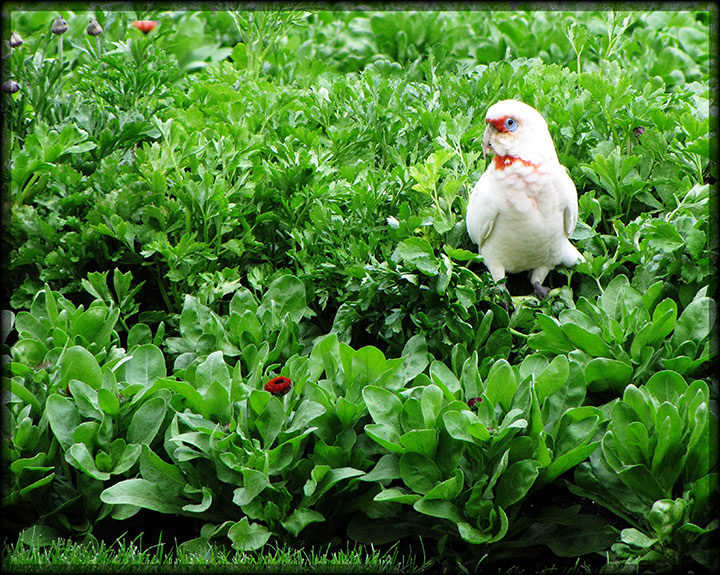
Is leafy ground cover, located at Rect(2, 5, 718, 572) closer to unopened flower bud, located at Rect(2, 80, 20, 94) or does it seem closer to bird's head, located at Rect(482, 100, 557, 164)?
unopened flower bud, located at Rect(2, 80, 20, 94)

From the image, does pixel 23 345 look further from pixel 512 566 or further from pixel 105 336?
pixel 512 566

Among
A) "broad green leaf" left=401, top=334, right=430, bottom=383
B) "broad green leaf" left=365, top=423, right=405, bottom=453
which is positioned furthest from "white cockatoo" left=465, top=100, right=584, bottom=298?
"broad green leaf" left=365, top=423, right=405, bottom=453

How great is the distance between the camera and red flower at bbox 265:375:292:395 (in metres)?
2.92

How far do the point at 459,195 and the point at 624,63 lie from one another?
2475 millimetres

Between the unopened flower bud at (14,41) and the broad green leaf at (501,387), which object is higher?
the unopened flower bud at (14,41)

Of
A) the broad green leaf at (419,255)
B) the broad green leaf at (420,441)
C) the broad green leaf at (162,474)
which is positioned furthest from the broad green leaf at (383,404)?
the broad green leaf at (162,474)

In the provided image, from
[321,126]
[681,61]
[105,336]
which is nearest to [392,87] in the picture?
[321,126]

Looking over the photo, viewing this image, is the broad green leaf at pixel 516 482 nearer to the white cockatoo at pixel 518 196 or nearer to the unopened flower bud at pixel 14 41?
the white cockatoo at pixel 518 196

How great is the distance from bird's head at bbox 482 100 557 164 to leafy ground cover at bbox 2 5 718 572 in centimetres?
25

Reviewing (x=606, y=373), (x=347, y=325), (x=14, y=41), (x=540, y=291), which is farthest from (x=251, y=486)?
(x=14, y=41)

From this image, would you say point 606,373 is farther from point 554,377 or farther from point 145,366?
point 145,366

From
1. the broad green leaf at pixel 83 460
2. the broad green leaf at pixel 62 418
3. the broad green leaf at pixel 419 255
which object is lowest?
the broad green leaf at pixel 83 460

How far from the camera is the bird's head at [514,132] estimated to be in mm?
3252

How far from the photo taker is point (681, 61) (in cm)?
599
